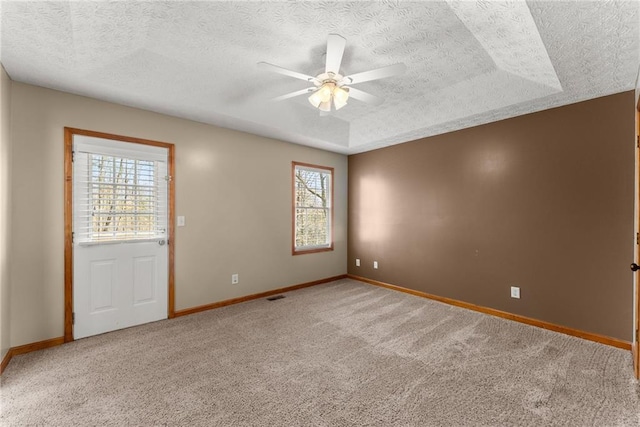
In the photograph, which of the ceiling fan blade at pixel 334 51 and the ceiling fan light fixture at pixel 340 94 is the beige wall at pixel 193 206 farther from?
the ceiling fan blade at pixel 334 51

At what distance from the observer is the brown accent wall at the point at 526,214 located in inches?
110

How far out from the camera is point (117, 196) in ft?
10.3

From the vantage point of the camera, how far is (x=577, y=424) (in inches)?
68.7

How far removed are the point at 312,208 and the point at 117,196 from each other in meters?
2.87

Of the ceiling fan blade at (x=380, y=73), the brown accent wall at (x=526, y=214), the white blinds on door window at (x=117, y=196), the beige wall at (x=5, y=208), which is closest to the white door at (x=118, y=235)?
the white blinds on door window at (x=117, y=196)

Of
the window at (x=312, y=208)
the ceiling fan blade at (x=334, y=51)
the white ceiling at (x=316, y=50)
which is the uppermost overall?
the white ceiling at (x=316, y=50)

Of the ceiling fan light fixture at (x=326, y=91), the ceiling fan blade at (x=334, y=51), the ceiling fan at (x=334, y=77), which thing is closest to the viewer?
the ceiling fan blade at (x=334, y=51)

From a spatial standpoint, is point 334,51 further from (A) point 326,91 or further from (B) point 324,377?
(B) point 324,377

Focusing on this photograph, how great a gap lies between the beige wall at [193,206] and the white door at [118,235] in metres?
0.14

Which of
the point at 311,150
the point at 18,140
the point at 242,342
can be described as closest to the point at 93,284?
the point at 18,140

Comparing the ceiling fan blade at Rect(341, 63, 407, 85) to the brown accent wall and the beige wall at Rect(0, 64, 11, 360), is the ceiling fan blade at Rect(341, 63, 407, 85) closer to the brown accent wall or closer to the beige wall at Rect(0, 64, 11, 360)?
the brown accent wall

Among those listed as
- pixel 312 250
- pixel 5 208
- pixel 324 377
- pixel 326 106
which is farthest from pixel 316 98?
pixel 312 250

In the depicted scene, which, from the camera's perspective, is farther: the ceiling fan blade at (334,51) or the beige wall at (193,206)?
the beige wall at (193,206)

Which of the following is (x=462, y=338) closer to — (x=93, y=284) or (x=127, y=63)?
(x=93, y=284)
